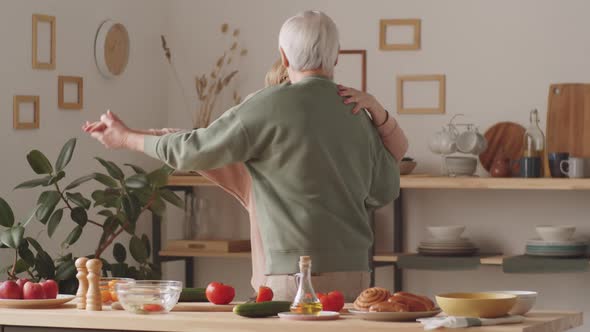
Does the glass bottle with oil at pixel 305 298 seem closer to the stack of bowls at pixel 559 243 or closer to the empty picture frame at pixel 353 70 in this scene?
the stack of bowls at pixel 559 243

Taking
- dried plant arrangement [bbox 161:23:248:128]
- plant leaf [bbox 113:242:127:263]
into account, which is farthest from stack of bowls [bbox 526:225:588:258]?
plant leaf [bbox 113:242:127:263]

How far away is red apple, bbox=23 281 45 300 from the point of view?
284cm

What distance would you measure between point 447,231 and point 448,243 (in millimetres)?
54

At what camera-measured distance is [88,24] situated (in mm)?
5203

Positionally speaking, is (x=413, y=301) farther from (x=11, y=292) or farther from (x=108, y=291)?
(x=11, y=292)

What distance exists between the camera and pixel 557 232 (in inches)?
190

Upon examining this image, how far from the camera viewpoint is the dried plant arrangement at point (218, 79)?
564 cm

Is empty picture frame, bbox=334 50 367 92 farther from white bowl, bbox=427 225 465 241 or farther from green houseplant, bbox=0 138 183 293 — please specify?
green houseplant, bbox=0 138 183 293

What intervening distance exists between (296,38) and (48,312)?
0.94 m

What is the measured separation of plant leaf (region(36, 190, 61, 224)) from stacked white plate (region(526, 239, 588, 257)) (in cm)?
206

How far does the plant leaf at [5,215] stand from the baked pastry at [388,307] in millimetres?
2288

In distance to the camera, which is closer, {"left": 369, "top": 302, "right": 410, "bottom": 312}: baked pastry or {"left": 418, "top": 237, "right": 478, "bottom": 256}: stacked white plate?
{"left": 369, "top": 302, "right": 410, "bottom": 312}: baked pastry

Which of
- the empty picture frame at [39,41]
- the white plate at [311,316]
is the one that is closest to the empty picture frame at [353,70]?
the empty picture frame at [39,41]

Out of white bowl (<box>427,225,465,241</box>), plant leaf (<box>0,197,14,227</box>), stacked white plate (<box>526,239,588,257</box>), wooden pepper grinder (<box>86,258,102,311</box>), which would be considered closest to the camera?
wooden pepper grinder (<box>86,258,102,311</box>)
